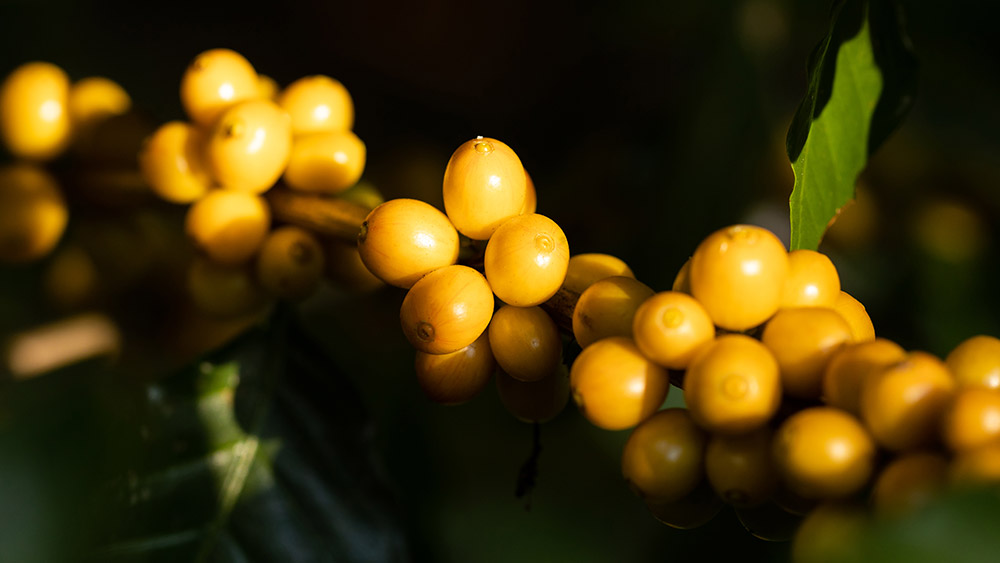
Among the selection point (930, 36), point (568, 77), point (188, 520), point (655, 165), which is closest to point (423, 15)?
point (568, 77)

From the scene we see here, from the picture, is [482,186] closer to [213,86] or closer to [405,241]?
[405,241]

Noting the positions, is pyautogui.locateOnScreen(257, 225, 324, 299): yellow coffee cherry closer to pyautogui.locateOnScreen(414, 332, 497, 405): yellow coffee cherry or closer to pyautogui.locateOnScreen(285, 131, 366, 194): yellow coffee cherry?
pyautogui.locateOnScreen(285, 131, 366, 194): yellow coffee cherry

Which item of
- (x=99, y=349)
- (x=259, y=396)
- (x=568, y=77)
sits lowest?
(x=99, y=349)

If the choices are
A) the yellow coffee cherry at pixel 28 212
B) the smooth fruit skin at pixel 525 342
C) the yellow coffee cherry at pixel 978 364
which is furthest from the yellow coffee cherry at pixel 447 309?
the yellow coffee cherry at pixel 28 212

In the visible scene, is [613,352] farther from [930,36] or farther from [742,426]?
[930,36]

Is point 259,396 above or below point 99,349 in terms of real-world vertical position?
above

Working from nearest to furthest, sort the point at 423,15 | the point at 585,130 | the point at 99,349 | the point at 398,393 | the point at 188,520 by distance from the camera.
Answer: the point at 188,520
the point at 99,349
the point at 398,393
the point at 585,130
the point at 423,15

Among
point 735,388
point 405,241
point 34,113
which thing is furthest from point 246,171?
point 735,388

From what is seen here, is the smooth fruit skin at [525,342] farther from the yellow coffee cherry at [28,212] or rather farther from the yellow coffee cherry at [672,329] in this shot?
the yellow coffee cherry at [28,212]
